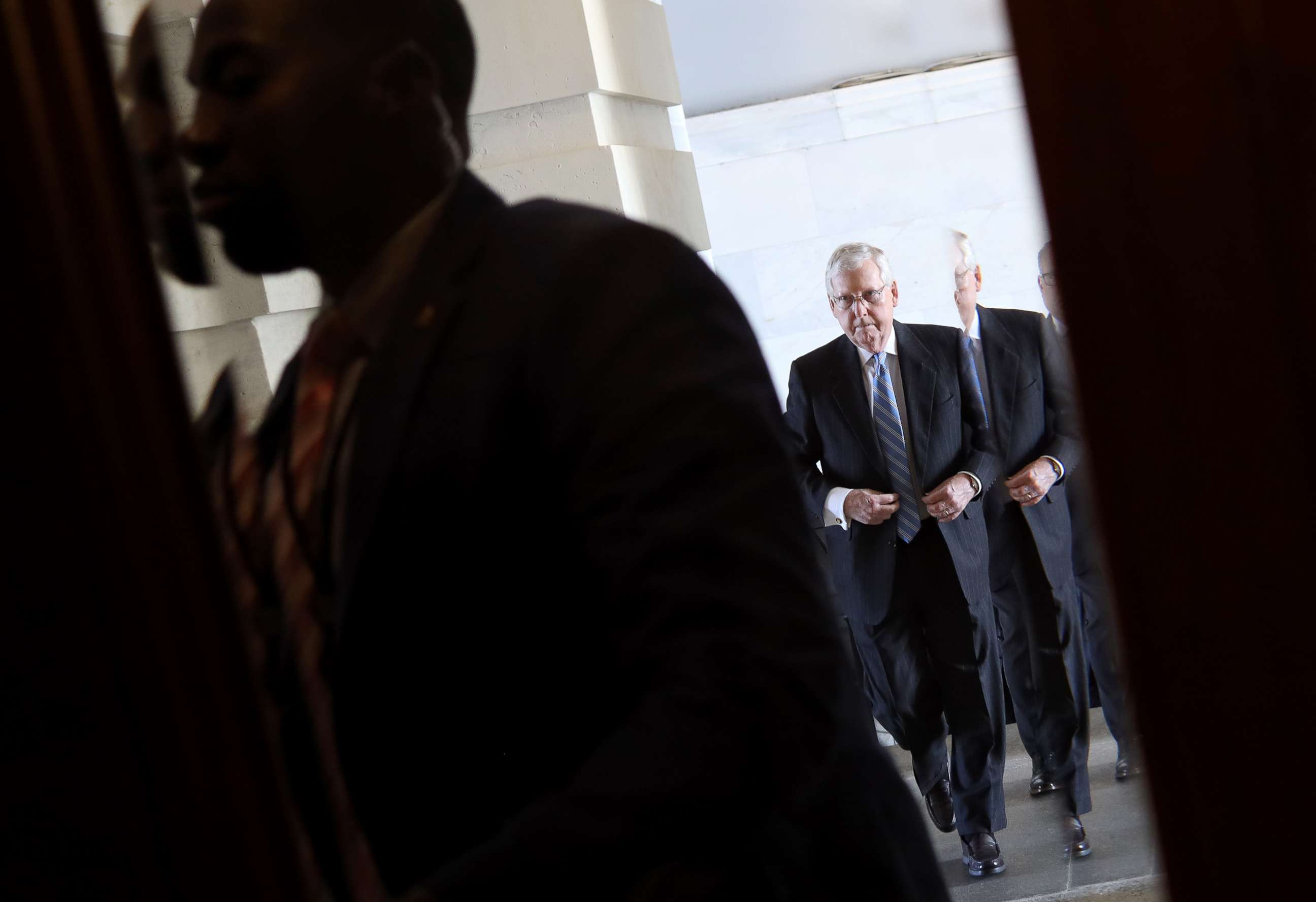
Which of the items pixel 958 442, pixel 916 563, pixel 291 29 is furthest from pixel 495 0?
pixel 916 563

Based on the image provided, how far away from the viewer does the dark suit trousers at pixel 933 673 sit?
136 centimetres

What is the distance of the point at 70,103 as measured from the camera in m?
0.57

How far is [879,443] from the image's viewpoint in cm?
255

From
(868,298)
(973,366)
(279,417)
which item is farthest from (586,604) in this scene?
(868,298)

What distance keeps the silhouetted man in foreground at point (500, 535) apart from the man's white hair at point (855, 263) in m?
0.98

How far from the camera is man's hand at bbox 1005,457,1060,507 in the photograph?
25.3 inches

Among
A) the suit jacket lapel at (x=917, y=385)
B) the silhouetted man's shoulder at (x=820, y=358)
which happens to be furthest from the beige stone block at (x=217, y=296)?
the silhouetted man's shoulder at (x=820, y=358)

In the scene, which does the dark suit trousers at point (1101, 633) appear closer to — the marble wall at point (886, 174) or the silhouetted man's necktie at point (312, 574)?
the marble wall at point (886, 174)

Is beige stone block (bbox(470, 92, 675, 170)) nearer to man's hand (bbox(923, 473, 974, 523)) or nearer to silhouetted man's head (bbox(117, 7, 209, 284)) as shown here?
silhouetted man's head (bbox(117, 7, 209, 284))

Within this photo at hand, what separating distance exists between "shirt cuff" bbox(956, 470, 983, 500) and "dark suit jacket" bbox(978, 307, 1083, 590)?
0.13 m

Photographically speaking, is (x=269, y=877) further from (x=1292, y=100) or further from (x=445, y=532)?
(x=1292, y=100)

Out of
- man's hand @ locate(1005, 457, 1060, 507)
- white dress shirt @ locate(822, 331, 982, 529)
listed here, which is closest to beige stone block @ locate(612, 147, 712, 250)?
man's hand @ locate(1005, 457, 1060, 507)

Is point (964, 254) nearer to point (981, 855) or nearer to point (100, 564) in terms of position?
point (981, 855)

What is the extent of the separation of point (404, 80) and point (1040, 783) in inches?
22.4
